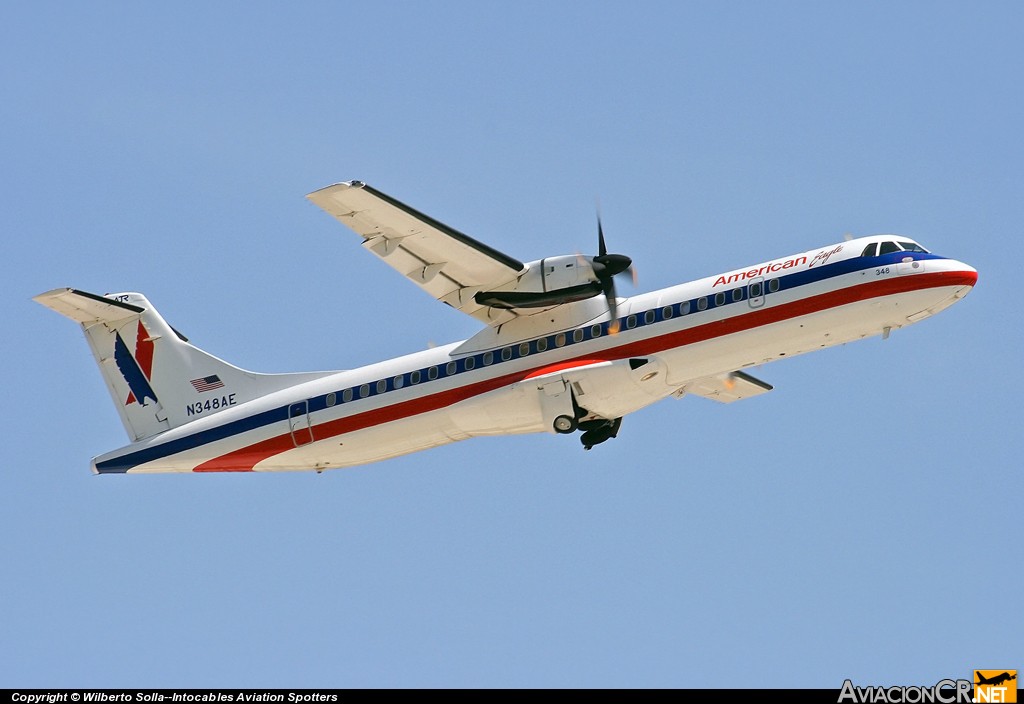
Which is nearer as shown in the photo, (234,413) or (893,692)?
(893,692)

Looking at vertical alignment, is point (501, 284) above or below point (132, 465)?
above

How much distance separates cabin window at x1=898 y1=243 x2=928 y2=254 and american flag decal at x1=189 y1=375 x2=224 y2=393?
36.9 ft

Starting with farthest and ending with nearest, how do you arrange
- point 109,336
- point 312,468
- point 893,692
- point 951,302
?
1. point 109,336
2. point 312,468
3. point 951,302
4. point 893,692

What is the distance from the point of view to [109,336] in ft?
77.4

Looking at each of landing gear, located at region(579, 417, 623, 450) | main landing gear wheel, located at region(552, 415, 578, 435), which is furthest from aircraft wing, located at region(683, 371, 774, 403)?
main landing gear wheel, located at region(552, 415, 578, 435)

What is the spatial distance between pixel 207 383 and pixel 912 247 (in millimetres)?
11662

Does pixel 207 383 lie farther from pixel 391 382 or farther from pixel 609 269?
pixel 609 269

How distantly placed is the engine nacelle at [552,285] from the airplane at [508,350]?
0.07 ft

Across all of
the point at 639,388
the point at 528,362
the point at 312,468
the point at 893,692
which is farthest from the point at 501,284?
the point at 893,692

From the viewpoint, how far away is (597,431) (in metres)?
21.2

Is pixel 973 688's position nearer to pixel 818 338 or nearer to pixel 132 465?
pixel 818 338

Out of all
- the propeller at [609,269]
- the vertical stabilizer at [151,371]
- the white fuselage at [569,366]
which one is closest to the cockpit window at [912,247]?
the white fuselage at [569,366]

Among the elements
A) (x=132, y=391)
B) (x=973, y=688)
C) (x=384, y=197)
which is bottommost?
(x=973, y=688)

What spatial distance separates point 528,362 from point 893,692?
7387 millimetres
